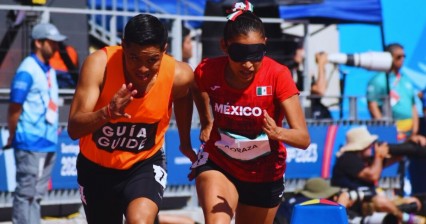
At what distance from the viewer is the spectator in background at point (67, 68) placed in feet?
35.8

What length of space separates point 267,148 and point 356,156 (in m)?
4.65

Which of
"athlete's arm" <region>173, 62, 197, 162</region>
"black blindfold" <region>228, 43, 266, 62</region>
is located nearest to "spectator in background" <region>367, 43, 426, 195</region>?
"athlete's arm" <region>173, 62, 197, 162</region>

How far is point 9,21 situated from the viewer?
34.6 feet

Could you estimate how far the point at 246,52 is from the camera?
6184 millimetres

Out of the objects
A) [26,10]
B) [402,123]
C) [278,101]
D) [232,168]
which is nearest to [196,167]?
[232,168]

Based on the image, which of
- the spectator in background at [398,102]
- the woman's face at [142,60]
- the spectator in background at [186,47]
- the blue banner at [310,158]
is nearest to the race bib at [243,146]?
the woman's face at [142,60]

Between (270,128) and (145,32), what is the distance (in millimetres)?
954

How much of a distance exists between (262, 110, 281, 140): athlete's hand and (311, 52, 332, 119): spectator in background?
5995 millimetres

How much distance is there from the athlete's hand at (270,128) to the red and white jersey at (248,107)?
0.39 m

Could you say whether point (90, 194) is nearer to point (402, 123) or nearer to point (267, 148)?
point (267, 148)

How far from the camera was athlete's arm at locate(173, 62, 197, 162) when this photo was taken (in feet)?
20.8

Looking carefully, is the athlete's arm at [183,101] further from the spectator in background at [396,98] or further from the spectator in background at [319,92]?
the spectator in background at [396,98]

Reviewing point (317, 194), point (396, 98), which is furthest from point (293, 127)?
point (396, 98)

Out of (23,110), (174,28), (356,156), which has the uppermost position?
(174,28)
